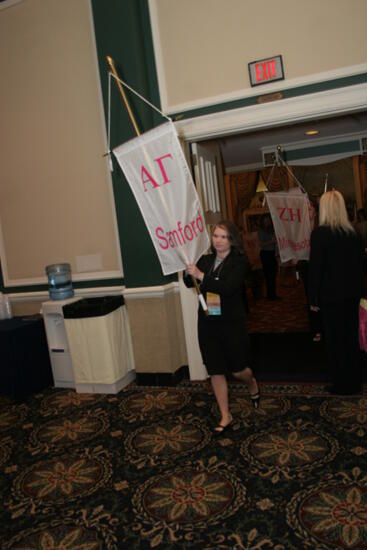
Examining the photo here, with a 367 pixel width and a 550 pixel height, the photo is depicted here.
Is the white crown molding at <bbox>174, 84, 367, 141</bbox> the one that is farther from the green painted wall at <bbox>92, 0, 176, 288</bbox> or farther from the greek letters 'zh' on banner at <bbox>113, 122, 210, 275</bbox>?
the greek letters 'zh' on banner at <bbox>113, 122, 210, 275</bbox>

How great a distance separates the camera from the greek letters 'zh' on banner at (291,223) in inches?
195

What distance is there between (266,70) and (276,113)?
1.15ft

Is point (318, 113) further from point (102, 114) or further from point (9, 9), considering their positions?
point (9, 9)

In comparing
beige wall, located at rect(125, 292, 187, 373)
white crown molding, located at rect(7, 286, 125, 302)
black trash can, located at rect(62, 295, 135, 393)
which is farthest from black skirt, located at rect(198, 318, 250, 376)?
white crown molding, located at rect(7, 286, 125, 302)

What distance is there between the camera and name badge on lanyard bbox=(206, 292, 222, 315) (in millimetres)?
3084

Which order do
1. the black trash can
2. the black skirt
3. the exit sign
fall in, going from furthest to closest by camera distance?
the black trash can < the exit sign < the black skirt

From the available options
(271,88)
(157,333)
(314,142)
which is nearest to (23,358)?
(157,333)

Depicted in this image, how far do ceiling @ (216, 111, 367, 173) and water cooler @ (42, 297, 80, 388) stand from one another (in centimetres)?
476

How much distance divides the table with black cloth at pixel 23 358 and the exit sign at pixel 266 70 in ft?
9.92

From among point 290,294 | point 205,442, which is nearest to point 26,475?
point 205,442

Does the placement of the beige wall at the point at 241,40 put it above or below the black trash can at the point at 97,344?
above

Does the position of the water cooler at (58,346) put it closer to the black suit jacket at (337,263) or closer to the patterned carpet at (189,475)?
the patterned carpet at (189,475)

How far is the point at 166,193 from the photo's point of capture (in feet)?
10.1

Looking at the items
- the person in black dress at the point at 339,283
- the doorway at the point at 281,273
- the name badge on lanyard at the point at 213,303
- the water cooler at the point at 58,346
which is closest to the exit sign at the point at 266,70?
the doorway at the point at 281,273
